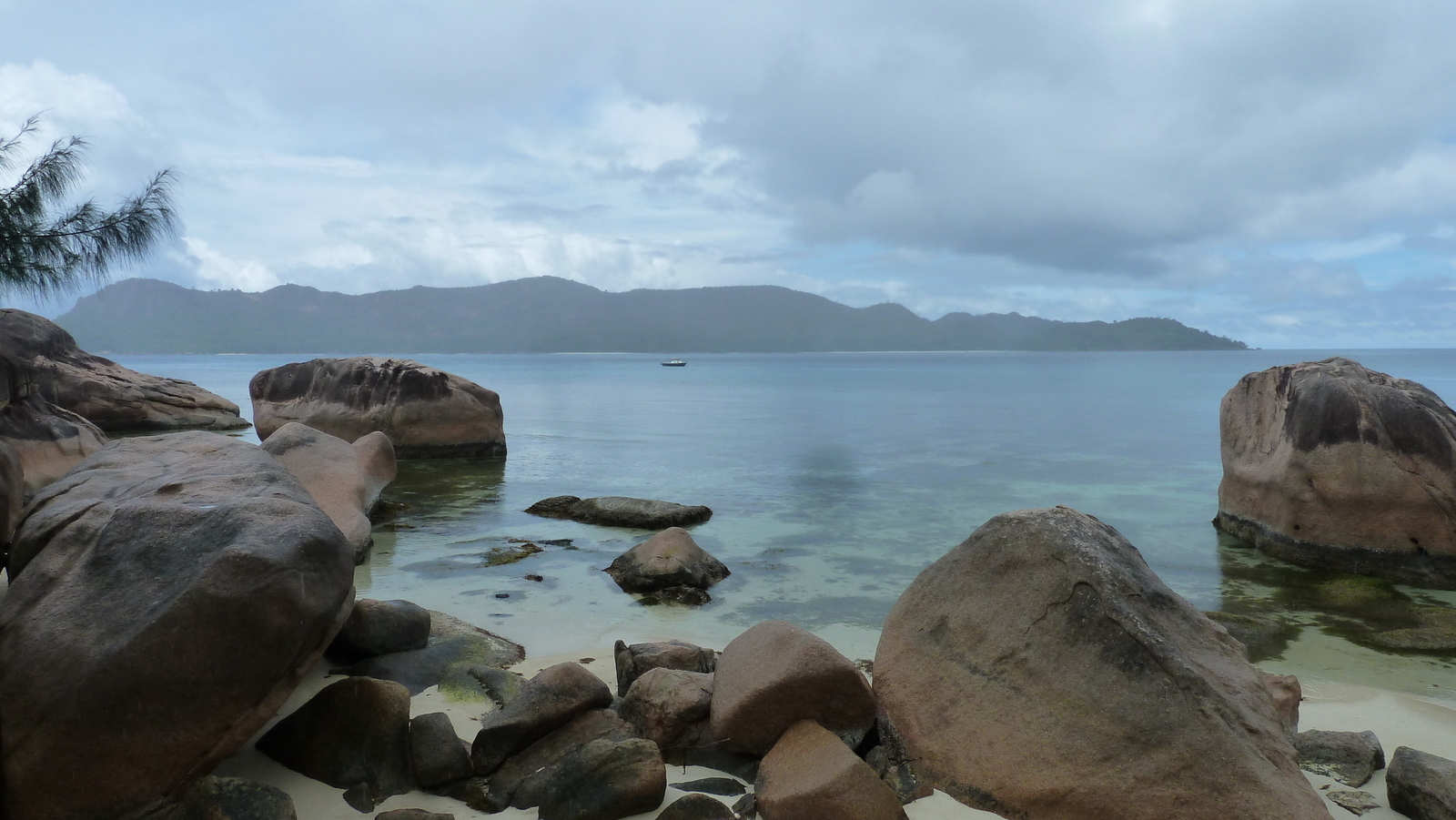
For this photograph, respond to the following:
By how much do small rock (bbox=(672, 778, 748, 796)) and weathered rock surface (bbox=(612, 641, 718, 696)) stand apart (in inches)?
50.5

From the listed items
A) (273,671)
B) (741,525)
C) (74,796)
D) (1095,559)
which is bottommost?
(741,525)

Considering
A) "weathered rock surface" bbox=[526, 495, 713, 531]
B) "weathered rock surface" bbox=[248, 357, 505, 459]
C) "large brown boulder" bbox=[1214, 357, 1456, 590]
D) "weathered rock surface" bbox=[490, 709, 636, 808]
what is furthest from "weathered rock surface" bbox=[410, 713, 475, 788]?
"weathered rock surface" bbox=[248, 357, 505, 459]

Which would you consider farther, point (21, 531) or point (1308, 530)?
point (1308, 530)

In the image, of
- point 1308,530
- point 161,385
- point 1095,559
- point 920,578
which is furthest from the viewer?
point 161,385

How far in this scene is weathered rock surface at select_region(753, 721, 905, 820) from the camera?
13.6 ft

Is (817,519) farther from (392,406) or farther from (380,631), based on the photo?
(392,406)

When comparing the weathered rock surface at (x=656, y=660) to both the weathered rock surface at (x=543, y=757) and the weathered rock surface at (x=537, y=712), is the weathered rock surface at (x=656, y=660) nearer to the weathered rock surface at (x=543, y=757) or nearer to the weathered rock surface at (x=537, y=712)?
the weathered rock surface at (x=537, y=712)

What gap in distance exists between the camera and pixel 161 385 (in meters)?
28.2

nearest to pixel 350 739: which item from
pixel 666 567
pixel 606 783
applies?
pixel 606 783

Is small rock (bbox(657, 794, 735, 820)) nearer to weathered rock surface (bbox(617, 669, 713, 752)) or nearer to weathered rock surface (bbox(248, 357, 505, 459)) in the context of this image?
weathered rock surface (bbox(617, 669, 713, 752))

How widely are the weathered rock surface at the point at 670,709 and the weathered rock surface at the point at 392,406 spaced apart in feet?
52.8

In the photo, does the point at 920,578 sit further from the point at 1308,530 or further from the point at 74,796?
the point at 1308,530

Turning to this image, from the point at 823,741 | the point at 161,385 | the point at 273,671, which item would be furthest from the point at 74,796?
the point at 161,385

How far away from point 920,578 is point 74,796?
4331mm
